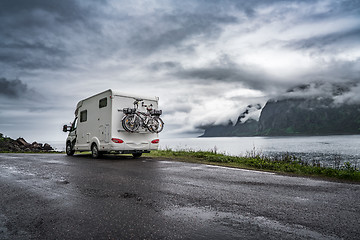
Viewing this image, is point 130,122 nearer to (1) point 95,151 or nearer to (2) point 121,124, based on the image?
(2) point 121,124

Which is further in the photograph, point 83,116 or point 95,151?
point 83,116

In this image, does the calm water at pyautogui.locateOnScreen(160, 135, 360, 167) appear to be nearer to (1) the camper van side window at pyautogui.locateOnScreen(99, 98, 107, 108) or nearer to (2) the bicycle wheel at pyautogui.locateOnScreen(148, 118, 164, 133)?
(2) the bicycle wheel at pyautogui.locateOnScreen(148, 118, 164, 133)

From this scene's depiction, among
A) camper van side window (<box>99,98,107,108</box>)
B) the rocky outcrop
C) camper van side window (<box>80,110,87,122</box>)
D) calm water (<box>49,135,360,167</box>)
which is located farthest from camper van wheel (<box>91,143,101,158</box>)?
the rocky outcrop

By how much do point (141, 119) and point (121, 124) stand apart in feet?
3.45

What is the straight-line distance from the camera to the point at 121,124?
12.8 m

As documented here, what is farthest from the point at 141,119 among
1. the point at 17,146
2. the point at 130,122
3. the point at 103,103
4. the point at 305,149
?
the point at 305,149

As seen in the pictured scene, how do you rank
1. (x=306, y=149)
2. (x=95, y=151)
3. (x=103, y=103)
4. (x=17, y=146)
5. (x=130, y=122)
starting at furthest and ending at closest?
(x=306, y=149), (x=17, y=146), (x=95, y=151), (x=103, y=103), (x=130, y=122)

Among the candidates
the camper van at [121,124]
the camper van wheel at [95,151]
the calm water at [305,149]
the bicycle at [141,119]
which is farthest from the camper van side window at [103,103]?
the calm water at [305,149]

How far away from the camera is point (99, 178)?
6965 mm

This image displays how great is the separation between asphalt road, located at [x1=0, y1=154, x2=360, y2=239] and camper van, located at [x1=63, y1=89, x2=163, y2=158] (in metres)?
6.19

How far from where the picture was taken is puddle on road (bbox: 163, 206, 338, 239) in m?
3.15

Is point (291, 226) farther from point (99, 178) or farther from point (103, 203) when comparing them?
point (99, 178)

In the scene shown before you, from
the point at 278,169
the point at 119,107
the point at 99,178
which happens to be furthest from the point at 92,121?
the point at 278,169

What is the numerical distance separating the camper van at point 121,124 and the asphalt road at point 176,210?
6191mm
